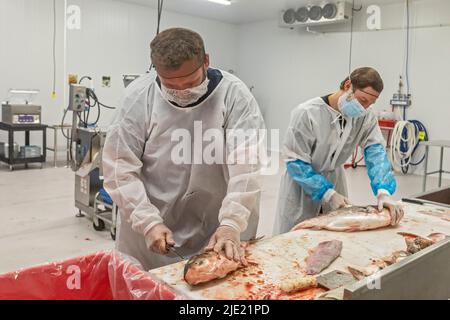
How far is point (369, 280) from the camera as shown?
1028 mm

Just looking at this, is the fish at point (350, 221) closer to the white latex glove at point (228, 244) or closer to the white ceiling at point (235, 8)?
the white latex glove at point (228, 244)

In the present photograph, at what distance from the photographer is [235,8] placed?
7488mm

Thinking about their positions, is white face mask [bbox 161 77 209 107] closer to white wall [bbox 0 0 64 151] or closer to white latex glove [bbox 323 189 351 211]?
white latex glove [bbox 323 189 351 211]

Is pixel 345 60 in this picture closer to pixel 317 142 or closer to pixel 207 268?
pixel 317 142

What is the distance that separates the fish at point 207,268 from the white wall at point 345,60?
5.95 metres

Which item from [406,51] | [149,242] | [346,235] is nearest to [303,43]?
[406,51]

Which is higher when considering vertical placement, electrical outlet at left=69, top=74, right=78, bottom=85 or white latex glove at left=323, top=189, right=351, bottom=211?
electrical outlet at left=69, top=74, right=78, bottom=85

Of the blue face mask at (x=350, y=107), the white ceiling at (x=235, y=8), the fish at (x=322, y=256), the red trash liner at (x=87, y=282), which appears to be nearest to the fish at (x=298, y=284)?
the fish at (x=322, y=256)

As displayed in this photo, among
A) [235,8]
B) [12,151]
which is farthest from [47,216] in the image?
[235,8]

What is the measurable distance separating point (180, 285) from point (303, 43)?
7.28 metres

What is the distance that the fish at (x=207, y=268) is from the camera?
3.94 feet

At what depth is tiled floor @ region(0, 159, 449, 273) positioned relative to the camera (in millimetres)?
3070

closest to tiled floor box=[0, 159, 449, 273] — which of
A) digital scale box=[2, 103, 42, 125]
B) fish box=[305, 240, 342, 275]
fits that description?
digital scale box=[2, 103, 42, 125]

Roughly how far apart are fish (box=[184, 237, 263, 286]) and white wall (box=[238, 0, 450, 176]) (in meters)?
5.95
